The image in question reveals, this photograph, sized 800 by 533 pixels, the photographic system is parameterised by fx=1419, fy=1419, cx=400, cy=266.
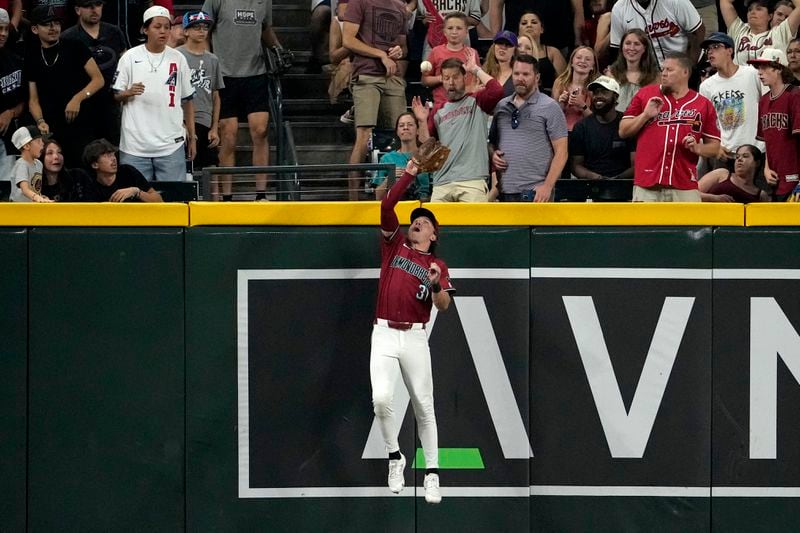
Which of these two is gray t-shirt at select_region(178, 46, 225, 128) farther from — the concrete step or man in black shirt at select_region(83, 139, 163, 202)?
man in black shirt at select_region(83, 139, 163, 202)

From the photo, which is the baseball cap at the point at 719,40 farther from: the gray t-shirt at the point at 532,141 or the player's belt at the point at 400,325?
the player's belt at the point at 400,325

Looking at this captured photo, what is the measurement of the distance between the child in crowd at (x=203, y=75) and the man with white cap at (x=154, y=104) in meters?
0.71

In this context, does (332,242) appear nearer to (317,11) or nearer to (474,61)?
(474,61)

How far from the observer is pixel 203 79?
13875 millimetres

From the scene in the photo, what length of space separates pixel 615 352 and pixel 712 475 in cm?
118

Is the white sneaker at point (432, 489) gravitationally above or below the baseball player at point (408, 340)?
below

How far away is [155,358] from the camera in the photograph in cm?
1064

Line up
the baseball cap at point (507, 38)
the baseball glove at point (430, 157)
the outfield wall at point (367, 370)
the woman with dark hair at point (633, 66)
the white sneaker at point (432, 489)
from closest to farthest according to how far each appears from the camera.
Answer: the baseball glove at point (430, 157)
the white sneaker at point (432, 489)
the outfield wall at point (367, 370)
the baseball cap at point (507, 38)
the woman with dark hair at point (633, 66)

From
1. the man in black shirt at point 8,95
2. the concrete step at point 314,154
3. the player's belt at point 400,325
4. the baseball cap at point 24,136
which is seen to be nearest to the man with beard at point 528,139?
the player's belt at point 400,325

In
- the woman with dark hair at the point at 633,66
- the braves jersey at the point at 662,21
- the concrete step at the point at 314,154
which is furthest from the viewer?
the concrete step at the point at 314,154

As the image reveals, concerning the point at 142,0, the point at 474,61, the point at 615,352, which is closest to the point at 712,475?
the point at 615,352

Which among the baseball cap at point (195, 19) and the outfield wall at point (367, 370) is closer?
the outfield wall at point (367, 370)

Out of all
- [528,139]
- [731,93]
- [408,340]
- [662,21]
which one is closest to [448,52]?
[528,139]

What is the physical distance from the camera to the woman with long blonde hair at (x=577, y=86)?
12.9 m
